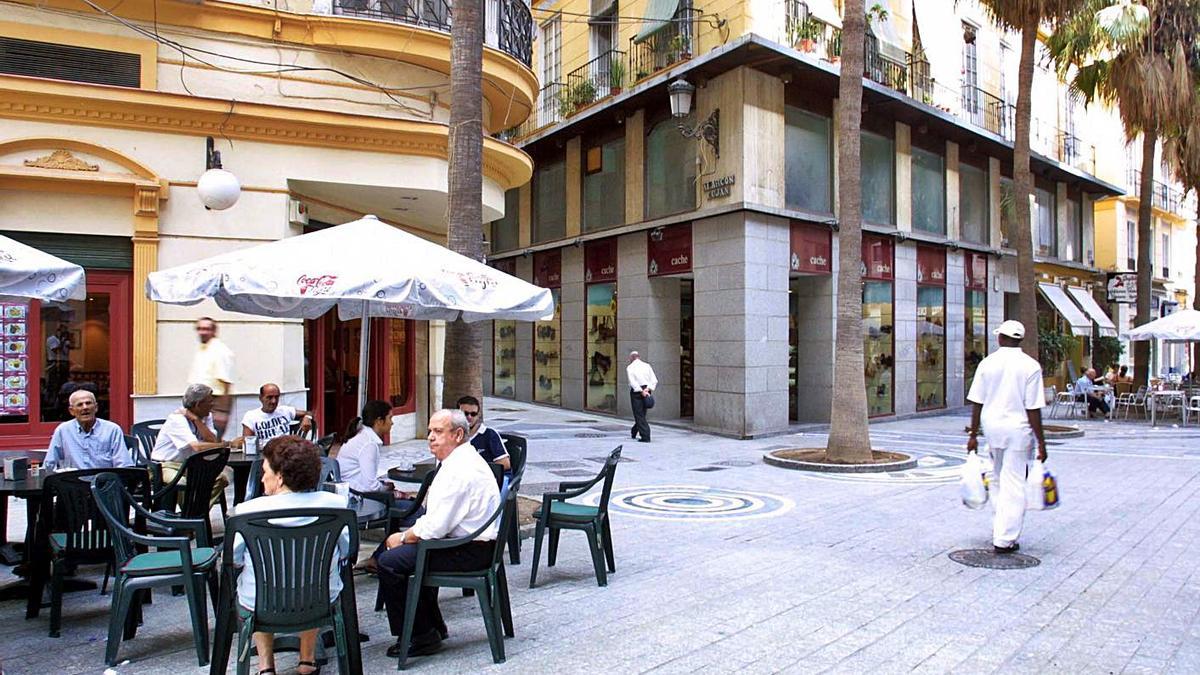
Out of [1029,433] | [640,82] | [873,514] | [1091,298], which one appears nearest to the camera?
[1029,433]

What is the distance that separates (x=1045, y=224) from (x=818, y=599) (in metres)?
24.2

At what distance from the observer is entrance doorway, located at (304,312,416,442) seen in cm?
1205

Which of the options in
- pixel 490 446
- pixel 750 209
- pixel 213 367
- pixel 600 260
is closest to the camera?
pixel 490 446

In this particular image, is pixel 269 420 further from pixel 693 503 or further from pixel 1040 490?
pixel 1040 490

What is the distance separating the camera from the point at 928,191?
65.7 ft

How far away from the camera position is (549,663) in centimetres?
441

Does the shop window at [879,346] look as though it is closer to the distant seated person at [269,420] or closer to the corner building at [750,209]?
the corner building at [750,209]

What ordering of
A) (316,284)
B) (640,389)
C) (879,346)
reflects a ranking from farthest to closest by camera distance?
(879,346), (640,389), (316,284)

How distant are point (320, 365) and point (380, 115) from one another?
3.69 m

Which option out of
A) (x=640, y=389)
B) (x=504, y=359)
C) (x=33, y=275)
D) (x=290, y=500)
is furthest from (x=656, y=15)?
(x=290, y=500)

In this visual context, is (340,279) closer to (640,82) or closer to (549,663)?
(549,663)

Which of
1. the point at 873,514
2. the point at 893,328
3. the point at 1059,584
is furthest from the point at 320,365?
the point at 893,328

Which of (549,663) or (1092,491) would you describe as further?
(1092,491)

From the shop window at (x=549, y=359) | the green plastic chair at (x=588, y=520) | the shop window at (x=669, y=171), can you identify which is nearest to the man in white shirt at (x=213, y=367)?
the green plastic chair at (x=588, y=520)
